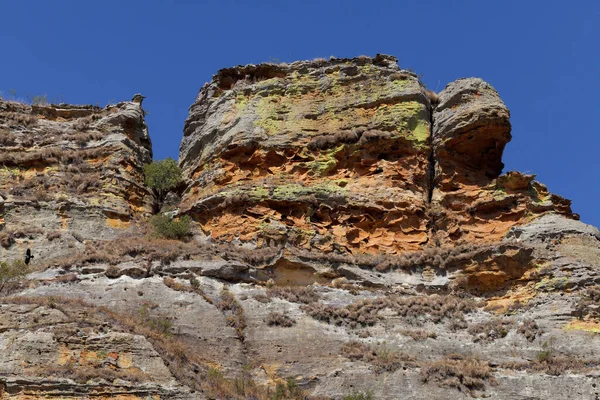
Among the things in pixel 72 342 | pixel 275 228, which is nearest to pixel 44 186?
pixel 275 228

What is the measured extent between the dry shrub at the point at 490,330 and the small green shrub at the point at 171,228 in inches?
503

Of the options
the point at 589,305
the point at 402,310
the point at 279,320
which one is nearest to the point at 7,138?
the point at 279,320

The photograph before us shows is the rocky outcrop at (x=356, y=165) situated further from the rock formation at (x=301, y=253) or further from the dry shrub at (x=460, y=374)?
the dry shrub at (x=460, y=374)

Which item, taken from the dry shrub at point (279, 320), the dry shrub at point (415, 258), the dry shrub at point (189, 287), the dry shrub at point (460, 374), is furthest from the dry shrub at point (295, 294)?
the dry shrub at point (460, 374)

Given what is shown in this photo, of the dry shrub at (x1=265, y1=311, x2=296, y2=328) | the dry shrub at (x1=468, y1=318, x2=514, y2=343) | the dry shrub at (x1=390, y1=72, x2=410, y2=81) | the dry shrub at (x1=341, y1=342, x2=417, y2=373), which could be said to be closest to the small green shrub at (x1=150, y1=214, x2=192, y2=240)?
the dry shrub at (x1=265, y1=311, x2=296, y2=328)

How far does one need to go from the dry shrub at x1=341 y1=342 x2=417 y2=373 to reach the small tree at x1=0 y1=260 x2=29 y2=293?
447 inches

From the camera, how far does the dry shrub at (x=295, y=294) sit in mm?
28641

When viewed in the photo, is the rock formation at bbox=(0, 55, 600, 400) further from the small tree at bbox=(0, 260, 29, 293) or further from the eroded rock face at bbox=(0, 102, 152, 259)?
the small tree at bbox=(0, 260, 29, 293)

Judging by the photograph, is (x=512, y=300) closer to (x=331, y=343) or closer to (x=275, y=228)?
(x=331, y=343)

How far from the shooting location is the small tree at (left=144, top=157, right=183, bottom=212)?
38.1m

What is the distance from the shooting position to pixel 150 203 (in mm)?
37875

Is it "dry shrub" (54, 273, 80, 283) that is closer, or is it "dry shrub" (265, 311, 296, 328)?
"dry shrub" (265, 311, 296, 328)

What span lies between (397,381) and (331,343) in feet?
10.8

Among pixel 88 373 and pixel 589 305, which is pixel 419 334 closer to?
pixel 589 305
